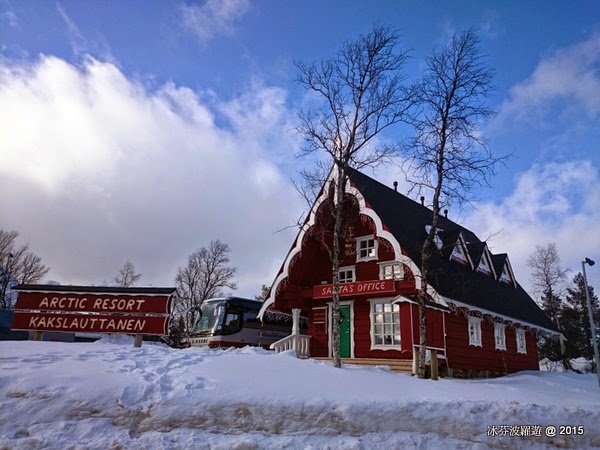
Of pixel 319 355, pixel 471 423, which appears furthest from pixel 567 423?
pixel 319 355

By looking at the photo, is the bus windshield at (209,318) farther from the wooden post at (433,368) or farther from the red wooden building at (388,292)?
the wooden post at (433,368)

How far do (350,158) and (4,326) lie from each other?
23.2 metres

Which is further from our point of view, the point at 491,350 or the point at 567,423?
the point at 491,350

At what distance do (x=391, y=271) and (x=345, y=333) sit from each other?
3.52m

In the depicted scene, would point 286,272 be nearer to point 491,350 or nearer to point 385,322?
point 385,322

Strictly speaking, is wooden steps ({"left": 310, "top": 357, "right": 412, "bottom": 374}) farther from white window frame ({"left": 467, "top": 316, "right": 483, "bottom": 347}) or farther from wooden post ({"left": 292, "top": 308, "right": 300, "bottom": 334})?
white window frame ({"left": 467, "top": 316, "right": 483, "bottom": 347})

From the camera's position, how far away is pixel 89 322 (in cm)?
1241

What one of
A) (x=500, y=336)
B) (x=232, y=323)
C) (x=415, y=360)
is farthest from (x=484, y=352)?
(x=232, y=323)

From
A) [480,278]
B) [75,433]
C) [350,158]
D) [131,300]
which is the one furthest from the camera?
[480,278]

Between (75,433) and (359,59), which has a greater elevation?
(359,59)

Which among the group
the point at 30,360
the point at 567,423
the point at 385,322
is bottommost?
the point at 567,423

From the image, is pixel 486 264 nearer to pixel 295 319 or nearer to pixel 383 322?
pixel 383 322

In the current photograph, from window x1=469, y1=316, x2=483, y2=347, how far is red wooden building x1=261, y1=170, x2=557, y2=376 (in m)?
0.05

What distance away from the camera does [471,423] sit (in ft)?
27.0
